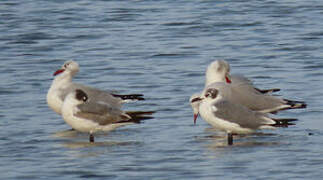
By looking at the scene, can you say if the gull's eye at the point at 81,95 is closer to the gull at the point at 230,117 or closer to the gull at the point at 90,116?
the gull at the point at 90,116

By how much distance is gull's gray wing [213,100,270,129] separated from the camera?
13.6 metres

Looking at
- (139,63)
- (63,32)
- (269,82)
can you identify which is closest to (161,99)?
(269,82)

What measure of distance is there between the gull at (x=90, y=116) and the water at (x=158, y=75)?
220 millimetres

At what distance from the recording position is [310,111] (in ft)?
49.8

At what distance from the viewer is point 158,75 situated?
18453 mm

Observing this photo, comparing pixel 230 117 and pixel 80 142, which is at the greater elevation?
pixel 230 117

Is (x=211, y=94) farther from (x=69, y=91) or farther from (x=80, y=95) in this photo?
(x=69, y=91)

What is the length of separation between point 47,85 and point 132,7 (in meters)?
10.4

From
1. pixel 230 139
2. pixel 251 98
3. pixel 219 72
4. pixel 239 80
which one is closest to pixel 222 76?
pixel 219 72

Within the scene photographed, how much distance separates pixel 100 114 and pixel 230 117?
1710 mm

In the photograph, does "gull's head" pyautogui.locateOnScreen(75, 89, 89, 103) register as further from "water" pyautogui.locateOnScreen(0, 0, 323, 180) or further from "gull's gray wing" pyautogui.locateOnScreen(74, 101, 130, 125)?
"water" pyautogui.locateOnScreen(0, 0, 323, 180)

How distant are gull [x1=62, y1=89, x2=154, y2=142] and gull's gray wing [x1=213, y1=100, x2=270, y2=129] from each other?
1.06 meters

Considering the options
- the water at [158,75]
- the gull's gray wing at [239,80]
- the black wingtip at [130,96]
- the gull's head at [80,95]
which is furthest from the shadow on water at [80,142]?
the gull's gray wing at [239,80]

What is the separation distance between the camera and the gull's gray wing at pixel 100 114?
45.4 ft
